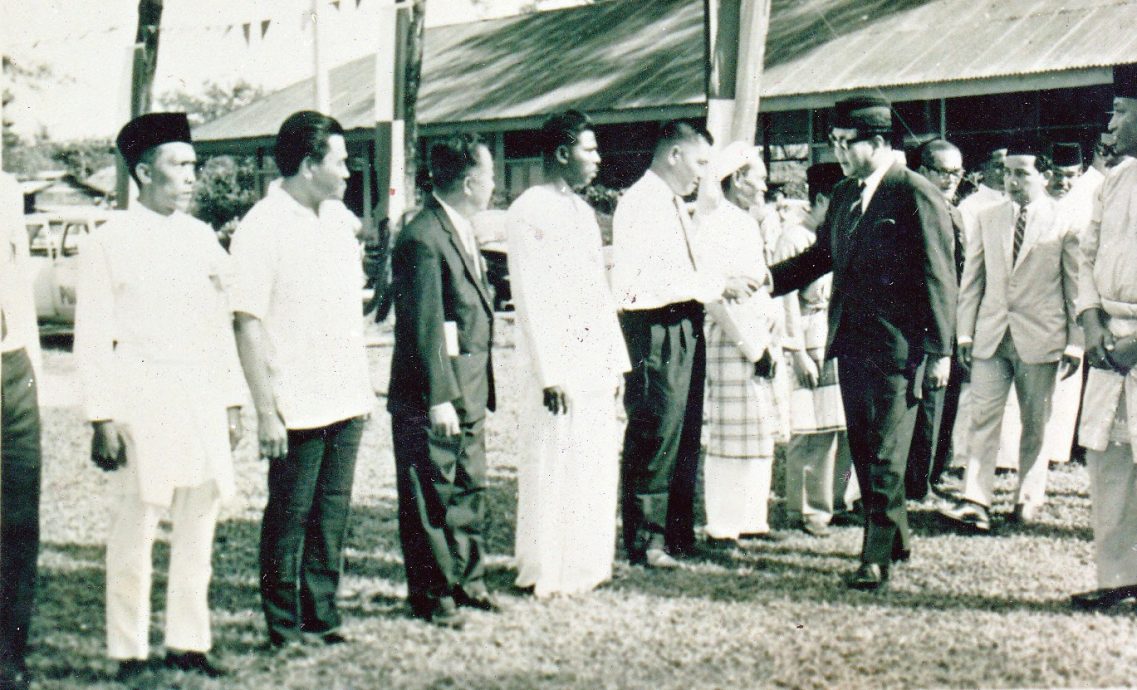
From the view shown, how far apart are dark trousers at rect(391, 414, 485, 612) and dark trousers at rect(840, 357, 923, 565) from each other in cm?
→ 171

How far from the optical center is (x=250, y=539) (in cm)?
652

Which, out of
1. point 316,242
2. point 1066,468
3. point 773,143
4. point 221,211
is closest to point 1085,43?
point 773,143

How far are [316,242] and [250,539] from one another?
259cm

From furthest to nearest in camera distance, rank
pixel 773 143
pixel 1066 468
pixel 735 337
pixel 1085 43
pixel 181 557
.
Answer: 1. pixel 773 143
2. pixel 1085 43
3. pixel 1066 468
4. pixel 735 337
5. pixel 181 557

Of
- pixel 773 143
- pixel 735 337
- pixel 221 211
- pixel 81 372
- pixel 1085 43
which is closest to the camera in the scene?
pixel 81 372

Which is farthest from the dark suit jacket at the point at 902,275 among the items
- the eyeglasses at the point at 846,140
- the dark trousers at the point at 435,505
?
the dark trousers at the point at 435,505

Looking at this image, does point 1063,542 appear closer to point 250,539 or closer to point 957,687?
point 957,687

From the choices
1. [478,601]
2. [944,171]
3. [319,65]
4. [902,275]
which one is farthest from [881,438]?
[319,65]

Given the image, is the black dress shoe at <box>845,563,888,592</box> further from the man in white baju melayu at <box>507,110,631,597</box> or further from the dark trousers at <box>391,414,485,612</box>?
the dark trousers at <box>391,414,485,612</box>

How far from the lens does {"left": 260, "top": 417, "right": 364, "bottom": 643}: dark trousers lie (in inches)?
176

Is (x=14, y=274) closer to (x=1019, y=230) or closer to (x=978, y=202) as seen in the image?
(x=1019, y=230)

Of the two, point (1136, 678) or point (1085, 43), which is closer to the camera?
point (1136, 678)

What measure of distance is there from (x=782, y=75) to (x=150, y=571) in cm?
1554

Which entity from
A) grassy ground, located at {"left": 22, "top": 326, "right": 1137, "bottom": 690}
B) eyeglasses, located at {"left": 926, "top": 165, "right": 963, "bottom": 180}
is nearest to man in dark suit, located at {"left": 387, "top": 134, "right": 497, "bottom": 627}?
grassy ground, located at {"left": 22, "top": 326, "right": 1137, "bottom": 690}
